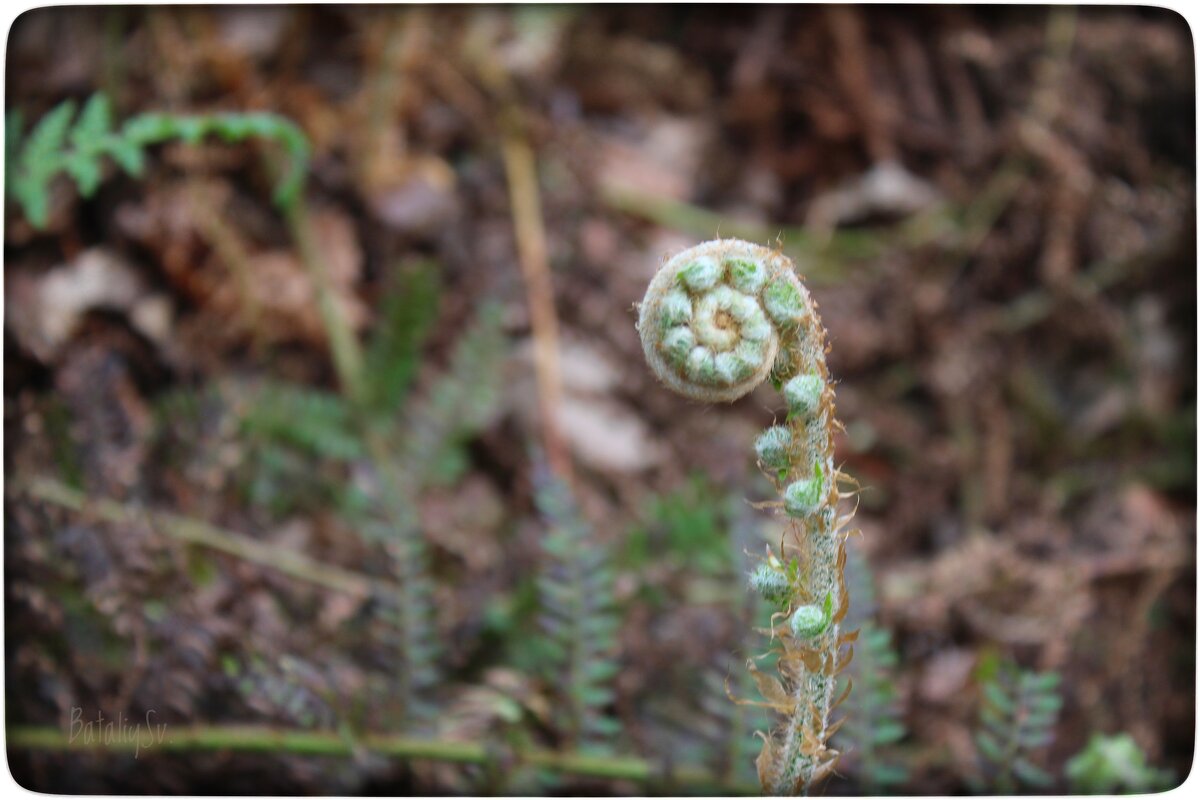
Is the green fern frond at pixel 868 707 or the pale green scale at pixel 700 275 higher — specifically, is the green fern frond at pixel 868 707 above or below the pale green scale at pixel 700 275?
below

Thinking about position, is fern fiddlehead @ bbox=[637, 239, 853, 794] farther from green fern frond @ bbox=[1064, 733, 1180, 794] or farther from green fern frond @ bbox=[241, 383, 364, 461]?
green fern frond @ bbox=[241, 383, 364, 461]

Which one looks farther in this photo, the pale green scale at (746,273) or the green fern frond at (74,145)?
the green fern frond at (74,145)

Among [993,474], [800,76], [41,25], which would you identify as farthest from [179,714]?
[800,76]

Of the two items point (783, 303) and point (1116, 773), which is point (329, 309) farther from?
point (1116, 773)

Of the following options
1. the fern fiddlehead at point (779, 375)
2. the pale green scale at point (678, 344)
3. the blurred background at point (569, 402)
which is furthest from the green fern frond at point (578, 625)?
the pale green scale at point (678, 344)

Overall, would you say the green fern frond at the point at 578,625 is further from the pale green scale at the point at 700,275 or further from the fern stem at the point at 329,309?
the fern stem at the point at 329,309

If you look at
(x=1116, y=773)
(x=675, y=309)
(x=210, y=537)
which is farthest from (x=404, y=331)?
(x=1116, y=773)

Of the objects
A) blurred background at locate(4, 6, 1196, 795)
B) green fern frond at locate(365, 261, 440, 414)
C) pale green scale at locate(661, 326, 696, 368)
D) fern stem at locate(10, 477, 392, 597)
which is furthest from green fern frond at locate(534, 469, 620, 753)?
green fern frond at locate(365, 261, 440, 414)
